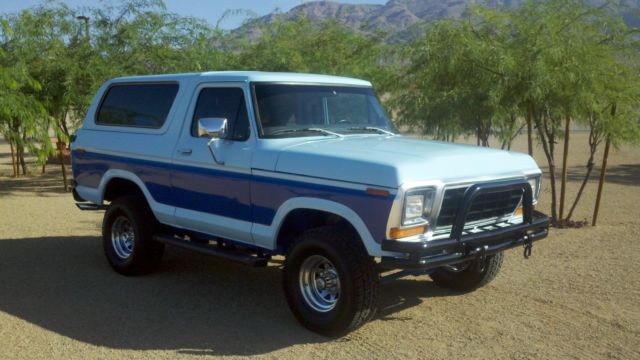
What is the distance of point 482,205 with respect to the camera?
5.35m

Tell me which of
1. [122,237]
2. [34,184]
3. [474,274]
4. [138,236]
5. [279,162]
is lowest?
[34,184]

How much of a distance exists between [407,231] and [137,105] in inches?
145

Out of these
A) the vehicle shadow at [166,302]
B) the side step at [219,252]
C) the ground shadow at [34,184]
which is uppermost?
the side step at [219,252]

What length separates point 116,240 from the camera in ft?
24.4

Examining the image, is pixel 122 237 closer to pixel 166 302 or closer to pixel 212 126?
pixel 166 302

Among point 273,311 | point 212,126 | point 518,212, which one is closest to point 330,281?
point 273,311

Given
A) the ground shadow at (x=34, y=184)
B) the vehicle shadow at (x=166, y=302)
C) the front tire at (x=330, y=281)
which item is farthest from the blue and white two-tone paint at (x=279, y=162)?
the ground shadow at (x=34, y=184)

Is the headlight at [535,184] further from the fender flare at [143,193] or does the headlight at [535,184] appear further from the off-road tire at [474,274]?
the fender flare at [143,193]

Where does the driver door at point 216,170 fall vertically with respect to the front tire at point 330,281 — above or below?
above

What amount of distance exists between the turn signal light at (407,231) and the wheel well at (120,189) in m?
3.43

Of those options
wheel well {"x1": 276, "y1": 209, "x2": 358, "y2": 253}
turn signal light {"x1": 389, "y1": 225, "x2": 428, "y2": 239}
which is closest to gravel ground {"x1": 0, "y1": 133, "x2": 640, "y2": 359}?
wheel well {"x1": 276, "y1": 209, "x2": 358, "y2": 253}

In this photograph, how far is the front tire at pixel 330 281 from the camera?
5.07m

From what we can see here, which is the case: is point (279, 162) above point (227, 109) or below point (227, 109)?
below

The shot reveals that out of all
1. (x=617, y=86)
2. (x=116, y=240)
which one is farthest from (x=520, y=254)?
(x=116, y=240)
